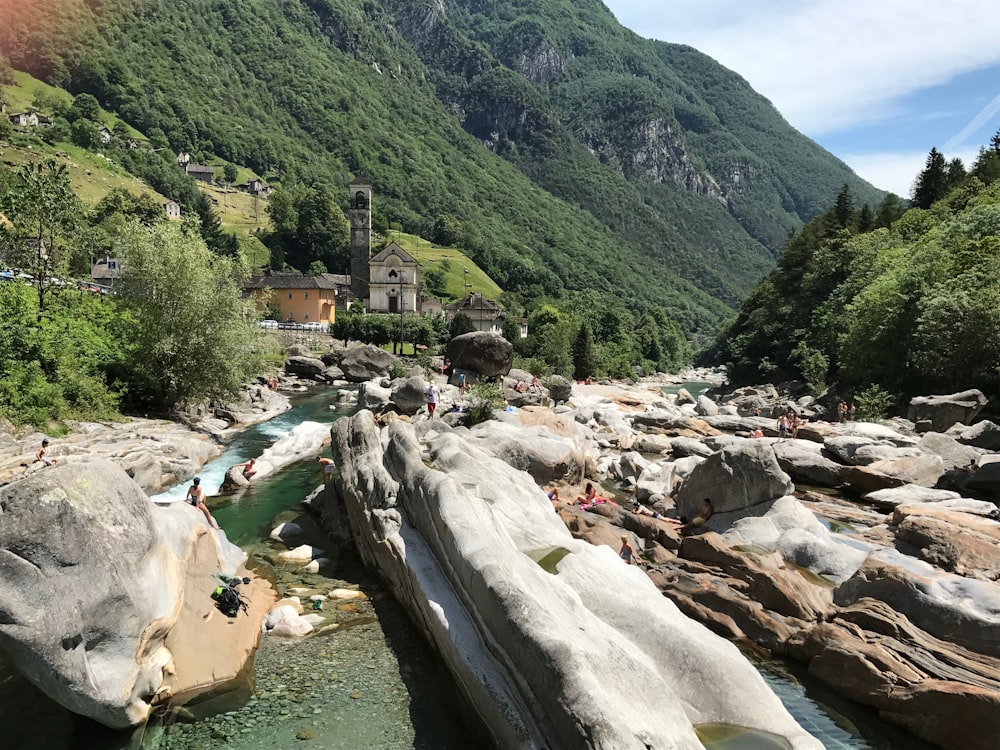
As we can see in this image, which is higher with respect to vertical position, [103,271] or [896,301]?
[896,301]

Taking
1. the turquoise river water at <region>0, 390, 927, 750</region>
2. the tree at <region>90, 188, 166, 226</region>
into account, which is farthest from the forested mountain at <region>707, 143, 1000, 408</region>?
the tree at <region>90, 188, 166, 226</region>

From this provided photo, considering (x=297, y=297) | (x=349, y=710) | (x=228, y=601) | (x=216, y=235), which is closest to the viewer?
(x=349, y=710)

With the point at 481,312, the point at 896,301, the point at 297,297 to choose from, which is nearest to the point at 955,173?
the point at 896,301

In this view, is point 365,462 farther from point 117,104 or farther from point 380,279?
point 117,104

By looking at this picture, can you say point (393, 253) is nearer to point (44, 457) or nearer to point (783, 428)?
point (783, 428)

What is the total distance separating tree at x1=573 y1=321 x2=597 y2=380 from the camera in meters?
84.8

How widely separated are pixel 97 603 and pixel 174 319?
27297 millimetres

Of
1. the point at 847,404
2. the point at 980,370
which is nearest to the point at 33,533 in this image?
the point at 980,370

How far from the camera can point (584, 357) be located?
85.4 m

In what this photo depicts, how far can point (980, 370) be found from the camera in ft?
113

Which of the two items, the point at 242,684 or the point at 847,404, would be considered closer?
the point at 242,684

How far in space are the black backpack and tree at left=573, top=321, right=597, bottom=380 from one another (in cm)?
7251

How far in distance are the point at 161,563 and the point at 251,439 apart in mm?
23732

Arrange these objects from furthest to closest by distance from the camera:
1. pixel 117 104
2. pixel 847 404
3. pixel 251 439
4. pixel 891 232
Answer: pixel 117 104 < pixel 891 232 < pixel 847 404 < pixel 251 439
